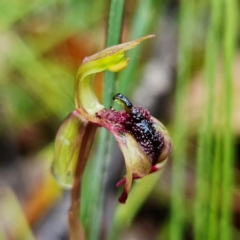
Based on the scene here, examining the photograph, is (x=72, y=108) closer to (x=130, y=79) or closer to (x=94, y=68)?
(x=130, y=79)

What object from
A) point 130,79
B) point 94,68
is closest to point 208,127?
point 130,79

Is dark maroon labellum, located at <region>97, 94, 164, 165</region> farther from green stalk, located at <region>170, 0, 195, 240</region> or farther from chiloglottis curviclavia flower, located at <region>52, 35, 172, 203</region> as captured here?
green stalk, located at <region>170, 0, 195, 240</region>

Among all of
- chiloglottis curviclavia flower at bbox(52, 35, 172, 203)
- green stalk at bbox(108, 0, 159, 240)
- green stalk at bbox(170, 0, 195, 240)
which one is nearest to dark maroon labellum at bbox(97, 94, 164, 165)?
chiloglottis curviclavia flower at bbox(52, 35, 172, 203)

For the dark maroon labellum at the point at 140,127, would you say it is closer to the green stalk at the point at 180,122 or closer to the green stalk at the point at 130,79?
the green stalk at the point at 130,79

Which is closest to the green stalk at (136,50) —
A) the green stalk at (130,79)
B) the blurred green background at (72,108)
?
the green stalk at (130,79)

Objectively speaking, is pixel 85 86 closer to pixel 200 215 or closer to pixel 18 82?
pixel 200 215
